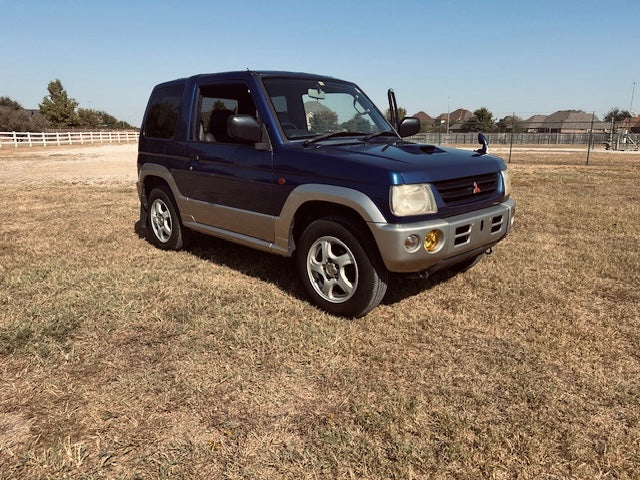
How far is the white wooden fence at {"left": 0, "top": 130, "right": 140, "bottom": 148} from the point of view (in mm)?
32188

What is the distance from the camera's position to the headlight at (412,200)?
314cm

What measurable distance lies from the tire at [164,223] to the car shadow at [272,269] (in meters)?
0.19

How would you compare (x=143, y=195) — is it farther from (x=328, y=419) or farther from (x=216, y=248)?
(x=328, y=419)

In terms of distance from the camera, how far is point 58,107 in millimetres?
55531

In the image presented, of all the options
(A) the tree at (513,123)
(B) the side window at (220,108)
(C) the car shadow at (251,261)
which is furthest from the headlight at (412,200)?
(A) the tree at (513,123)

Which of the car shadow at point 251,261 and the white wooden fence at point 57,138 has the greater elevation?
the white wooden fence at point 57,138

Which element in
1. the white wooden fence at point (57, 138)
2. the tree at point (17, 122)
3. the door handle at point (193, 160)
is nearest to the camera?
the door handle at point (193, 160)

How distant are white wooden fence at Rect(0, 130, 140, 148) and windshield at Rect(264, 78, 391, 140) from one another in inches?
1345

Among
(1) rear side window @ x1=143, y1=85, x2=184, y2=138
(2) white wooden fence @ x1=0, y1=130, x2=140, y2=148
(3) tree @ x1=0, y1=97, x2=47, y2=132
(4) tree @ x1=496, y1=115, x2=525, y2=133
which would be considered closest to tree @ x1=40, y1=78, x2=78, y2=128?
(3) tree @ x1=0, y1=97, x2=47, y2=132

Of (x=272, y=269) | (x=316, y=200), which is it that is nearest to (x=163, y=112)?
(x=272, y=269)

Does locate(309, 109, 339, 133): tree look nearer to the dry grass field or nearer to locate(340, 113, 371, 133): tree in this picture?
locate(340, 113, 371, 133): tree

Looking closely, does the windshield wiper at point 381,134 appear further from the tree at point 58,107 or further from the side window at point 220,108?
the tree at point 58,107

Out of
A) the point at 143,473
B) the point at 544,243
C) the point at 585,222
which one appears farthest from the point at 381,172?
the point at 585,222

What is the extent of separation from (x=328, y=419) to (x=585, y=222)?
19.8 ft
